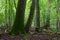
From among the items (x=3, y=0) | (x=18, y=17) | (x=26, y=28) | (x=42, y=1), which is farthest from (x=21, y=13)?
(x=42, y=1)

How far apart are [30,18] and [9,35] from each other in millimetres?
2168

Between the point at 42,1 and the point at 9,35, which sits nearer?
the point at 9,35

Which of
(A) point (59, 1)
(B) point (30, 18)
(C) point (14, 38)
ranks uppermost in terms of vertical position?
(A) point (59, 1)

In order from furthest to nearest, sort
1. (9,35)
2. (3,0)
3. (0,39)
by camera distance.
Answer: (3,0) → (9,35) → (0,39)

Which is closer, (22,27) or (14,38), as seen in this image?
(14,38)

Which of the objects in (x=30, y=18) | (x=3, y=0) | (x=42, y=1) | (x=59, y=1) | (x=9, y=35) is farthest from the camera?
(x=42, y=1)

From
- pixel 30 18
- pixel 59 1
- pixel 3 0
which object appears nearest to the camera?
pixel 30 18

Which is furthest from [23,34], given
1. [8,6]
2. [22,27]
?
[8,6]

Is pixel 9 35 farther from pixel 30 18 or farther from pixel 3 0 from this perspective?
pixel 3 0

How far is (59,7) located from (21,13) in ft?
40.2

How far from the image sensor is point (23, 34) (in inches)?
466

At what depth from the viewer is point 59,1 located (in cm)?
2227

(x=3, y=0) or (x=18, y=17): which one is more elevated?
(x=3, y=0)

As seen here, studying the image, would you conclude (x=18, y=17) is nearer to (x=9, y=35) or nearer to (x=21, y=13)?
(x=21, y=13)
